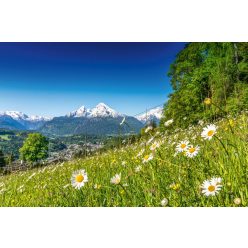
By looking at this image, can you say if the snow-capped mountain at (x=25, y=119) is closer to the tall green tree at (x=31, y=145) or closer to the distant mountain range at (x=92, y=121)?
the distant mountain range at (x=92, y=121)

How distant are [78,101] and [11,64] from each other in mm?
861

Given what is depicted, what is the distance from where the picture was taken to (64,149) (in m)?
4.55

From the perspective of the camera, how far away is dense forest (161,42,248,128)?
383 centimetres

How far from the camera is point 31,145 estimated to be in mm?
4422

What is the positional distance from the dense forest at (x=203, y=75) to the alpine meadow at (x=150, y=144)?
0.05ft

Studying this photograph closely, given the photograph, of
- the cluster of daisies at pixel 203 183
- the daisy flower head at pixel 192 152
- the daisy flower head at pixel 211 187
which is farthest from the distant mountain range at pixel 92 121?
the daisy flower head at pixel 211 187

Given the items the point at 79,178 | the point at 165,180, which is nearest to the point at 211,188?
the point at 165,180

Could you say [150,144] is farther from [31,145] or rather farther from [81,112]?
[31,145]

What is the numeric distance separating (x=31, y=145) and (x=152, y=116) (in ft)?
5.64

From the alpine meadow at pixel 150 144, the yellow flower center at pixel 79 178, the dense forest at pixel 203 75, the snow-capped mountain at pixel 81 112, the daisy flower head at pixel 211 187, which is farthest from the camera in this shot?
the snow-capped mountain at pixel 81 112

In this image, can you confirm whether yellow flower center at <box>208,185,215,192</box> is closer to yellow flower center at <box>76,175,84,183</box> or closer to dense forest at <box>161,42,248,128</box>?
yellow flower center at <box>76,175,84,183</box>

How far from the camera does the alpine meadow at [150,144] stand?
7.13 feet

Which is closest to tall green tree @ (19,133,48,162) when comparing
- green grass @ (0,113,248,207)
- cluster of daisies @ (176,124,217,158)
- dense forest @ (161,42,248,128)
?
green grass @ (0,113,248,207)
